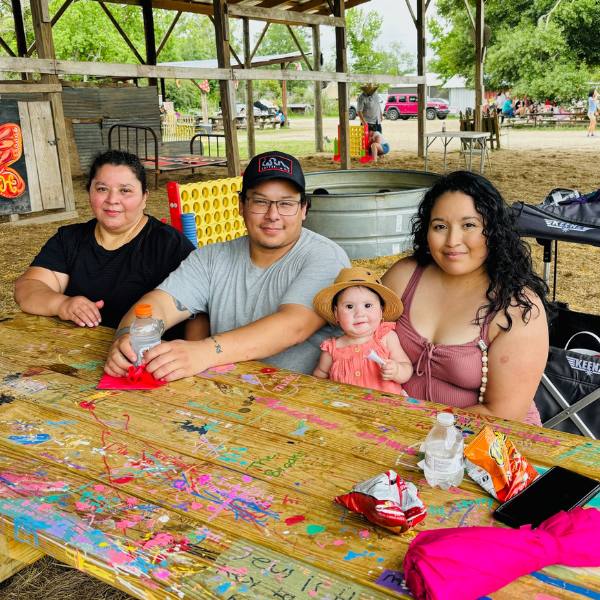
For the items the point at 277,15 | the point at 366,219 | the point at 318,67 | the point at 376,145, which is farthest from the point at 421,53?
the point at 366,219

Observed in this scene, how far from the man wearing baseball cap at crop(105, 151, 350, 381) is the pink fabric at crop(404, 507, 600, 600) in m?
1.05

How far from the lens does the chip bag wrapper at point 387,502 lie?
117 centimetres

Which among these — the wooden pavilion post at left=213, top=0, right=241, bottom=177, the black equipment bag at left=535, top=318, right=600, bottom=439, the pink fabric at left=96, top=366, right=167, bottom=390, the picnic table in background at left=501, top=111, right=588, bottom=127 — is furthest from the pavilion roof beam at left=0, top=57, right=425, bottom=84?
the picnic table in background at left=501, top=111, right=588, bottom=127

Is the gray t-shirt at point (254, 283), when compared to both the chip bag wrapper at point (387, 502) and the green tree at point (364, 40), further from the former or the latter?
the green tree at point (364, 40)

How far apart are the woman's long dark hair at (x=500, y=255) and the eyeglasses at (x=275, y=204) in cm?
50

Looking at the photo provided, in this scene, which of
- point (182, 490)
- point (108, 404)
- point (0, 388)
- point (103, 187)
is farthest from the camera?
point (103, 187)

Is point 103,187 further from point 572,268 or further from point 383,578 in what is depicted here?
point 572,268

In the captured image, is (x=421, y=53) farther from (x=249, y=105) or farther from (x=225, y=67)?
(x=225, y=67)

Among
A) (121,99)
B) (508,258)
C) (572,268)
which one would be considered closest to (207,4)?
(121,99)

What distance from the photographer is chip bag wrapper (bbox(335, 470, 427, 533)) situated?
3.84ft

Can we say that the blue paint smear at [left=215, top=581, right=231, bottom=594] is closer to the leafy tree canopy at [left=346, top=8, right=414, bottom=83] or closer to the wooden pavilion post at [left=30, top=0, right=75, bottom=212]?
the wooden pavilion post at [left=30, top=0, right=75, bottom=212]

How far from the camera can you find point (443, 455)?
1.36 m

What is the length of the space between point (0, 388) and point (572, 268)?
535 centimetres

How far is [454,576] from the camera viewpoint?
0.99 metres
